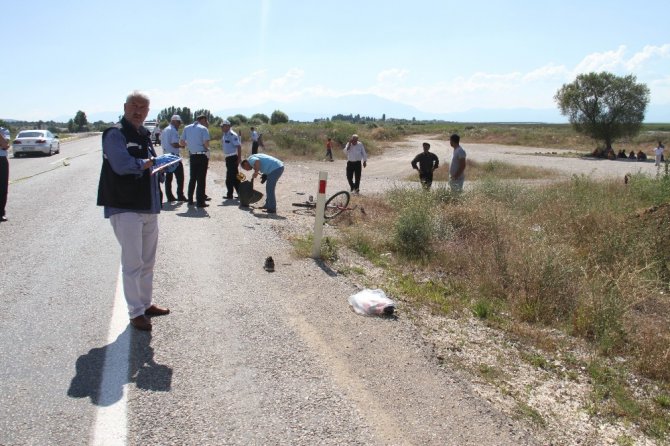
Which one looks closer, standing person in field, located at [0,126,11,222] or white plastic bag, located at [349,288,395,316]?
white plastic bag, located at [349,288,395,316]

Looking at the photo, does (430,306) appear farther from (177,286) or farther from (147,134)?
(147,134)

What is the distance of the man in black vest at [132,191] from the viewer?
4.43m

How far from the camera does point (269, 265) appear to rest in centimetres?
690

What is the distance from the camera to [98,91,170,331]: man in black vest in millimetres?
4434

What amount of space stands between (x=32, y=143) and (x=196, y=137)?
67.7ft

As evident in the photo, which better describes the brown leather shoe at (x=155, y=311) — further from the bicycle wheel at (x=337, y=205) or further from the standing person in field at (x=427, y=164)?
the standing person in field at (x=427, y=164)

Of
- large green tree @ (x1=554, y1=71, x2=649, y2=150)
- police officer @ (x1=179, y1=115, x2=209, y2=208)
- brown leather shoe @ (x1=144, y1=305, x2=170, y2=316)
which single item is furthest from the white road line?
large green tree @ (x1=554, y1=71, x2=649, y2=150)

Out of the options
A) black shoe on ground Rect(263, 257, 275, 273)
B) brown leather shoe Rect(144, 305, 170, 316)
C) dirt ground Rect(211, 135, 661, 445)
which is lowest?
dirt ground Rect(211, 135, 661, 445)

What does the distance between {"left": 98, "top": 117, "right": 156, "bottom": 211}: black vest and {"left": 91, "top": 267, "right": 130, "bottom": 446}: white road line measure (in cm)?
109

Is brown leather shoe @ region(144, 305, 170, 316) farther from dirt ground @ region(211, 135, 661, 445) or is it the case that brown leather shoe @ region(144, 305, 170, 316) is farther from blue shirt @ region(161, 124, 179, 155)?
blue shirt @ region(161, 124, 179, 155)

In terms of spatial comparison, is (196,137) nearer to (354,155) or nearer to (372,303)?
(354,155)

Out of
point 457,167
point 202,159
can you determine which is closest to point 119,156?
point 202,159

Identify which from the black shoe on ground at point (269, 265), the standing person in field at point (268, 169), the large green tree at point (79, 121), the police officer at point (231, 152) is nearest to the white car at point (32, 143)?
the police officer at point (231, 152)

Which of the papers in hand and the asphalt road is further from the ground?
the papers in hand
